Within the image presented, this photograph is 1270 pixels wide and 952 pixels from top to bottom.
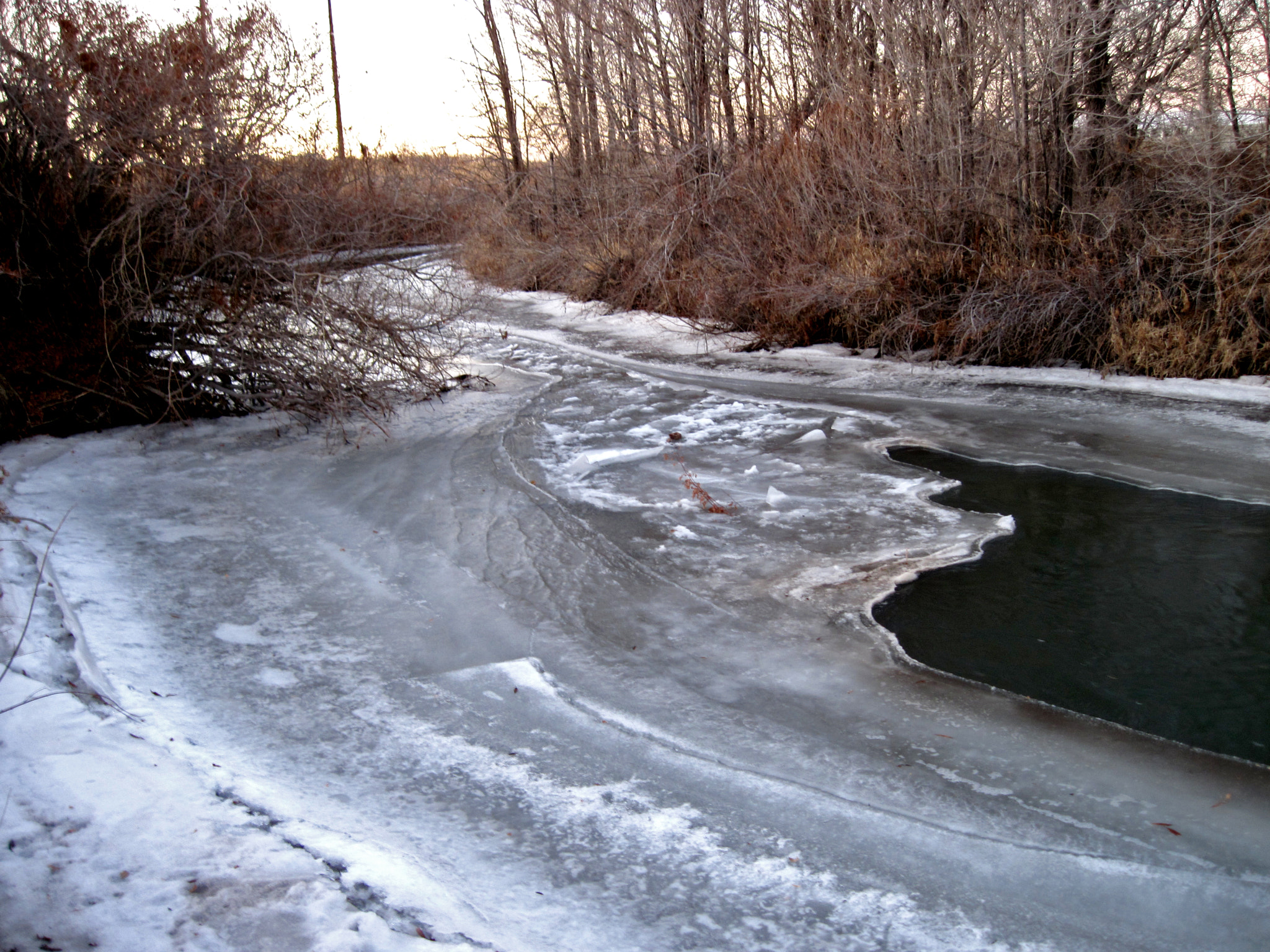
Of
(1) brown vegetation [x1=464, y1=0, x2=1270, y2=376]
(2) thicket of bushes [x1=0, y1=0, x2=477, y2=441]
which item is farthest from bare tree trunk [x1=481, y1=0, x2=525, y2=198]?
(2) thicket of bushes [x1=0, y1=0, x2=477, y2=441]

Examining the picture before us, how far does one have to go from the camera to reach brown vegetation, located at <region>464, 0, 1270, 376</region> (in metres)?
8.93

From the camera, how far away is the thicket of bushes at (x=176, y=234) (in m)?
7.05

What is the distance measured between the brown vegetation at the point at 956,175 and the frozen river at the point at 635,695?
2123 millimetres

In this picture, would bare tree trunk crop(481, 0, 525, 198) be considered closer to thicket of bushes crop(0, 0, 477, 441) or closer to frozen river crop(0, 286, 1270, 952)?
thicket of bushes crop(0, 0, 477, 441)

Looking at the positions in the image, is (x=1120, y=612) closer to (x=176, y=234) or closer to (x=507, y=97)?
(x=176, y=234)

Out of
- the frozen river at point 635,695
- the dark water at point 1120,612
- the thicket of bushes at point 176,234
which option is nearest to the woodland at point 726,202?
the thicket of bushes at point 176,234

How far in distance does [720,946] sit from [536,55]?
1726 centimetres

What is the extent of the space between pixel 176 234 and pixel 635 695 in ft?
19.0

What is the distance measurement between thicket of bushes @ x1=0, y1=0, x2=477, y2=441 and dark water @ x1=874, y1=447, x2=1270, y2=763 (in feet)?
17.5

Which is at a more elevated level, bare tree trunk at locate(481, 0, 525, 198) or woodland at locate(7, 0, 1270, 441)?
bare tree trunk at locate(481, 0, 525, 198)

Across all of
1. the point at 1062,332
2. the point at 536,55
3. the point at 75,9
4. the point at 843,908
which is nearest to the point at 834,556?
the point at 843,908

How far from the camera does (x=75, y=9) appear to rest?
6.89 m

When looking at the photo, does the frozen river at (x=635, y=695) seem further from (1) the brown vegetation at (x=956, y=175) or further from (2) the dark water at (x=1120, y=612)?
(1) the brown vegetation at (x=956, y=175)

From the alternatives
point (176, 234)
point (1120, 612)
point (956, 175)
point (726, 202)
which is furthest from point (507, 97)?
point (1120, 612)
